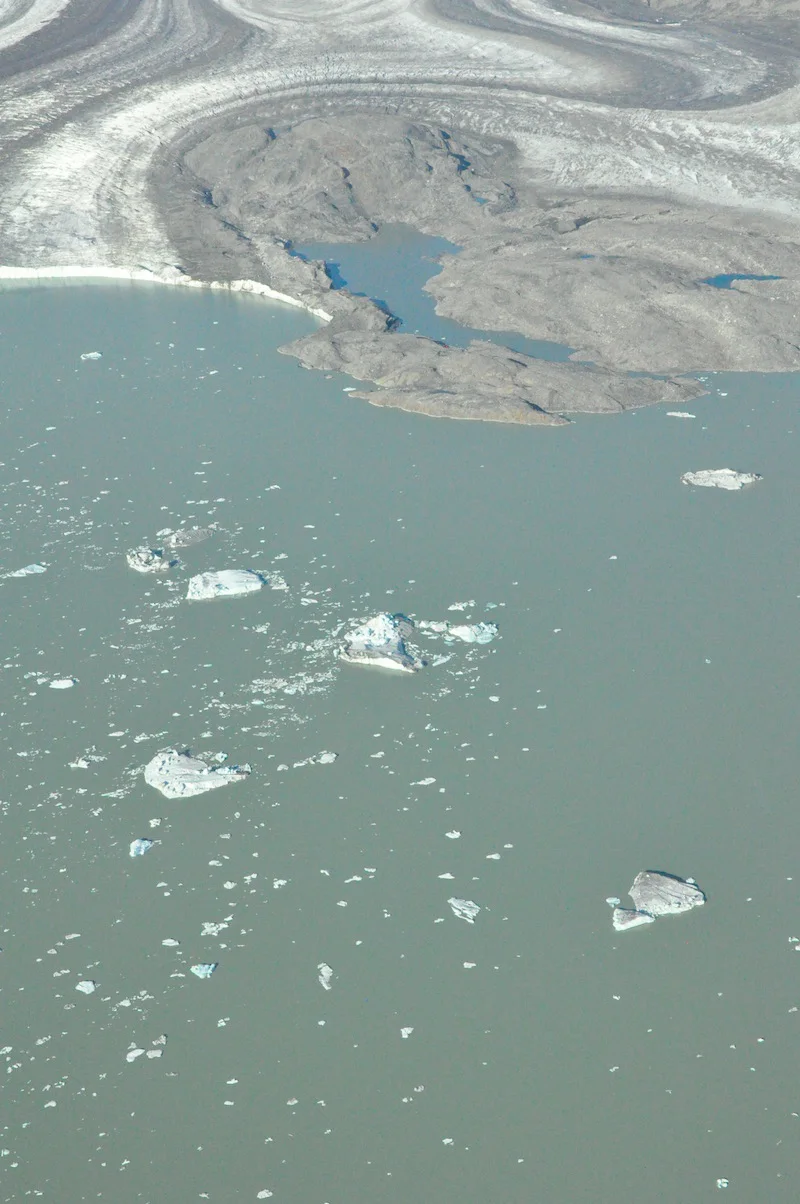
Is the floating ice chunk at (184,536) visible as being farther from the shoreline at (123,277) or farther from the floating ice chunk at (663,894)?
the shoreline at (123,277)

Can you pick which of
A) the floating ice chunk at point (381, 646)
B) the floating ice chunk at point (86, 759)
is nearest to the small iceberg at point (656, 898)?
the floating ice chunk at point (381, 646)

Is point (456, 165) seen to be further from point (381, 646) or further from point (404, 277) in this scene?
point (381, 646)

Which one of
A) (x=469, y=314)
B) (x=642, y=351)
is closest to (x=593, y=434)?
(x=642, y=351)

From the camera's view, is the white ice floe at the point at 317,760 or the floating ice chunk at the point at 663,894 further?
the white ice floe at the point at 317,760

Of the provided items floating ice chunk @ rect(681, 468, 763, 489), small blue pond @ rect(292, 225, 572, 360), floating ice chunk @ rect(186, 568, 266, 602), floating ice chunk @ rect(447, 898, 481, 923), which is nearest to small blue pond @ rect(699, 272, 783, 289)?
small blue pond @ rect(292, 225, 572, 360)

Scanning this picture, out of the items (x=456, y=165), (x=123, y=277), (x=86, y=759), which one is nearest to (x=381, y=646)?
(x=86, y=759)

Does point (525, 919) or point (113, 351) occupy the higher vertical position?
point (113, 351)

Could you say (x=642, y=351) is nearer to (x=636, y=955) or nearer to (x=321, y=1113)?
(x=636, y=955)
